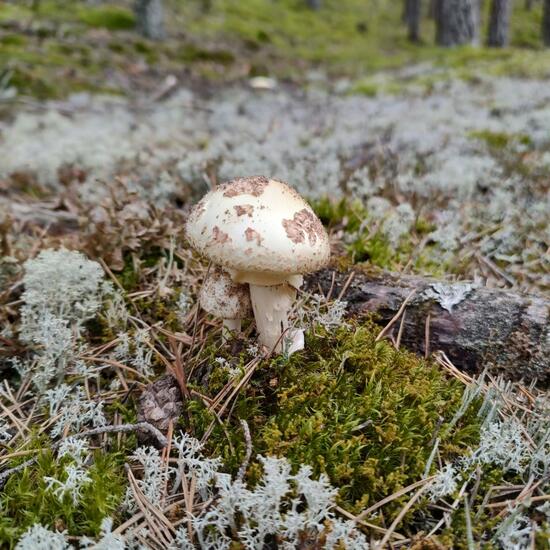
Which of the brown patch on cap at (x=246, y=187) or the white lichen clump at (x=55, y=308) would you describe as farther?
the white lichen clump at (x=55, y=308)

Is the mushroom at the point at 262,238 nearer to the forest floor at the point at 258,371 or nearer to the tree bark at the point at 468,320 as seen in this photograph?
the forest floor at the point at 258,371

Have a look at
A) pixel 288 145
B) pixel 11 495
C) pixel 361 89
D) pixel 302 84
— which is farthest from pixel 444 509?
pixel 302 84

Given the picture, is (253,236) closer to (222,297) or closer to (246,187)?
(246,187)

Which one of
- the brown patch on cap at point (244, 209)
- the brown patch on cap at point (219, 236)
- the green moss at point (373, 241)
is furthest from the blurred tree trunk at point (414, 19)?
the brown patch on cap at point (219, 236)

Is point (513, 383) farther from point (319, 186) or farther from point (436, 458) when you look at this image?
point (319, 186)

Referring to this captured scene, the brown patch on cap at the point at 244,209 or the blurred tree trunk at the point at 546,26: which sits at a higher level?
the blurred tree trunk at the point at 546,26

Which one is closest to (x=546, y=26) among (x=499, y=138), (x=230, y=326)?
(x=499, y=138)

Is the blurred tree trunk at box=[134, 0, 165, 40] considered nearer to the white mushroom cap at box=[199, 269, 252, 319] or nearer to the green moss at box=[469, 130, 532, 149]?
the green moss at box=[469, 130, 532, 149]
